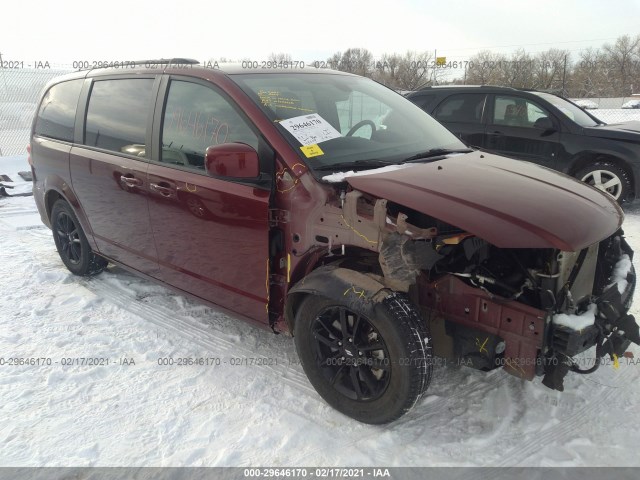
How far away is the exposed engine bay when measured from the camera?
7.43 feet

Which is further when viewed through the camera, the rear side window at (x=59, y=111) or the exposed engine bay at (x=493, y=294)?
the rear side window at (x=59, y=111)

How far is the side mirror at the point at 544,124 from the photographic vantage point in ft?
23.1

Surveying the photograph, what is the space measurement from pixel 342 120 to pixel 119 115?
178 cm

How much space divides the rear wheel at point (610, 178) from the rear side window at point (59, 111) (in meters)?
6.23

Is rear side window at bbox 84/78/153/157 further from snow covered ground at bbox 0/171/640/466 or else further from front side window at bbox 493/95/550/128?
front side window at bbox 493/95/550/128

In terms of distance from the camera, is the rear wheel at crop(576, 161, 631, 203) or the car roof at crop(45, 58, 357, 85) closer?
the car roof at crop(45, 58, 357, 85)

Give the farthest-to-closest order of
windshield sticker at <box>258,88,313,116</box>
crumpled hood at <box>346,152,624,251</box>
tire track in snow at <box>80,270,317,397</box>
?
tire track in snow at <box>80,270,317,397</box>, windshield sticker at <box>258,88,313,116</box>, crumpled hood at <box>346,152,624,251</box>

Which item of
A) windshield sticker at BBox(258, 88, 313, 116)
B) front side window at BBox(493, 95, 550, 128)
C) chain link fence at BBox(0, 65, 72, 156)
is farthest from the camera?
chain link fence at BBox(0, 65, 72, 156)

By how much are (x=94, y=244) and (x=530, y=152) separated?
19.5 feet

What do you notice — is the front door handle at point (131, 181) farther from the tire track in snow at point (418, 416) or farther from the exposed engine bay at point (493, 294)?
the tire track in snow at point (418, 416)

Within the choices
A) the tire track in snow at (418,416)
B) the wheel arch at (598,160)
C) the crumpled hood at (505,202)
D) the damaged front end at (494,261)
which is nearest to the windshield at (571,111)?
the wheel arch at (598,160)

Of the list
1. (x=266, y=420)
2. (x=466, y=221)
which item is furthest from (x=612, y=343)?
(x=266, y=420)

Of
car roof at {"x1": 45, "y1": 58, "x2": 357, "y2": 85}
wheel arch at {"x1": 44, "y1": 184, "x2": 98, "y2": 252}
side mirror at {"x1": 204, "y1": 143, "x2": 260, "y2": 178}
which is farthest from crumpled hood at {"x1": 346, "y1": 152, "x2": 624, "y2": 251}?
wheel arch at {"x1": 44, "y1": 184, "x2": 98, "y2": 252}

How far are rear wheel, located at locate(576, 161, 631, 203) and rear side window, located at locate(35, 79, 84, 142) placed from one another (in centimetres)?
623
